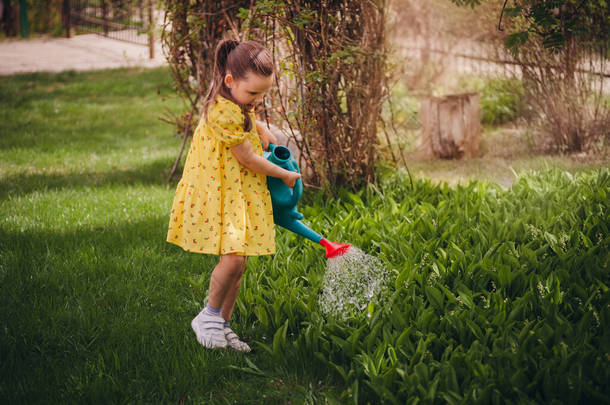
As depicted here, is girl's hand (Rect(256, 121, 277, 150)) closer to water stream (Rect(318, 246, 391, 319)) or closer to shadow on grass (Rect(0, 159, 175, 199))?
water stream (Rect(318, 246, 391, 319))

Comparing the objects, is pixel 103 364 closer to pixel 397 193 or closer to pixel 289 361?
pixel 289 361

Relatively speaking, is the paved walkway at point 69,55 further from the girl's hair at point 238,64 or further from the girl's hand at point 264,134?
the girl's hair at point 238,64

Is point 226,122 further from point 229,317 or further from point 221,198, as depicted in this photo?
point 229,317

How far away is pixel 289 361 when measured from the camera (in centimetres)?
247

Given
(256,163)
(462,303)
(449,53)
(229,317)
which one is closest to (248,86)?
(256,163)

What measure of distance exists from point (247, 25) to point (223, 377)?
2517mm

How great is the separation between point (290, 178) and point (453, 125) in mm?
4131

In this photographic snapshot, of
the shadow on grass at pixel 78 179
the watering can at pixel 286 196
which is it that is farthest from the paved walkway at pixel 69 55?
the watering can at pixel 286 196

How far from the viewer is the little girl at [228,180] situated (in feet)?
7.75

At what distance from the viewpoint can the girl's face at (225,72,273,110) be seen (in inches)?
92.3

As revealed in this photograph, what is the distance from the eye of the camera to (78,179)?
211 inches

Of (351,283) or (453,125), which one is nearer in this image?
(351,283)

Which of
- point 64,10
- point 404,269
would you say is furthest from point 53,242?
point 64,10

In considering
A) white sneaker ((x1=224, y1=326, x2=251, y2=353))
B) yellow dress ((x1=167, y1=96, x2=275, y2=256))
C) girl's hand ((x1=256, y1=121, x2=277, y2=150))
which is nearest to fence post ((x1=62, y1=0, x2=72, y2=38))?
girl's hand ((x1=256, y1=121, x2=277, y2=150))
